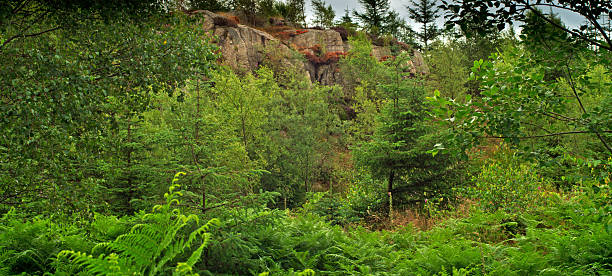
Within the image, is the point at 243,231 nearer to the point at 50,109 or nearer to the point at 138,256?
the point at 138,256

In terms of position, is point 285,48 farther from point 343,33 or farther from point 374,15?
point 374,15

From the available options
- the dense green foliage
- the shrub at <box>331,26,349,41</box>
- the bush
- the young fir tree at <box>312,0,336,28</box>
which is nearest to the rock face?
the shrub at <box>331,26,349,41</box>

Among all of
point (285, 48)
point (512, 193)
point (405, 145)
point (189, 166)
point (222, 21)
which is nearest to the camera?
point (189, 166)

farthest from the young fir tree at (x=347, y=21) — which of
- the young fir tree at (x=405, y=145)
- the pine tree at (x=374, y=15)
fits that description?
the young fir tree at (x=405, y=145)

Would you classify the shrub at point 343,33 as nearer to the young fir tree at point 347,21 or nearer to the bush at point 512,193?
the young fir tree at point 347,21

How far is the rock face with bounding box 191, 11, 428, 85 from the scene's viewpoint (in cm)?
2823

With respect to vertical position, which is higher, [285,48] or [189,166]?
[285,48]

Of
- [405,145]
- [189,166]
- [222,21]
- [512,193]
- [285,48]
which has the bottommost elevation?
[512,193]

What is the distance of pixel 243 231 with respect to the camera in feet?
11.7

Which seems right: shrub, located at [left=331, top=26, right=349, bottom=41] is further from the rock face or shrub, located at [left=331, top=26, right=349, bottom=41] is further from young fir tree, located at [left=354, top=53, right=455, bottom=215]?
young fir tree, located at [left=354, top=53, right=455, bottom=215]

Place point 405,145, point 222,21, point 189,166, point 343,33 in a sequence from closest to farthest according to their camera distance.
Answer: point 189,166 < point 405,145 < point 222,21 < point 343,33

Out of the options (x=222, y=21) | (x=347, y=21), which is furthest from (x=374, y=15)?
(x=222, y=21)

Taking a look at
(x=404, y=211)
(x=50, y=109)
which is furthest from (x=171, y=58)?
(x=404, y=211)

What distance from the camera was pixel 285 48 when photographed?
101 feet
